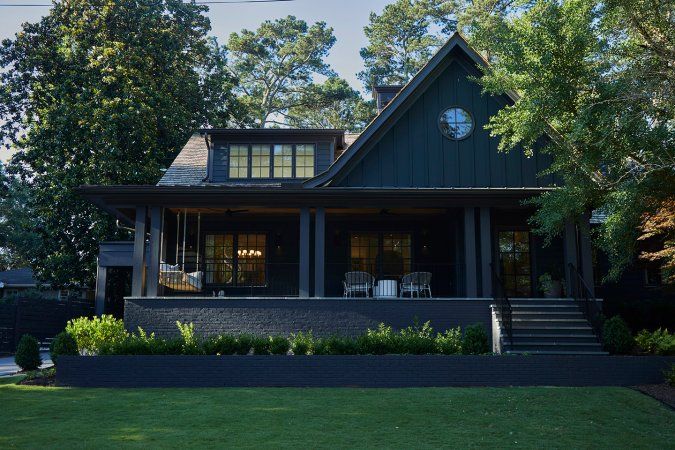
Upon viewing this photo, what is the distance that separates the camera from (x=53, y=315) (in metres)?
24.3

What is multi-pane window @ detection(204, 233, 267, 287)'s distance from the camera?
1984 cm

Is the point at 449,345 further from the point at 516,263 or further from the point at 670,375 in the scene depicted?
the point at 516,263

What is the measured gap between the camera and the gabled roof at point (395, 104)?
17264mm

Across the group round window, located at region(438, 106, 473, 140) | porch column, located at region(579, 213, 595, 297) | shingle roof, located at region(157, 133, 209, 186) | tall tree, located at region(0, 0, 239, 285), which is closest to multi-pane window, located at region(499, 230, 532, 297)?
porch column, located at region(579, 213, 595, 297)

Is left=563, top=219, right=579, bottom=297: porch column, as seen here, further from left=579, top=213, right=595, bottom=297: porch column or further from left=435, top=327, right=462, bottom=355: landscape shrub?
left=435, top=327, right=462, bottom=355: landscape shrub

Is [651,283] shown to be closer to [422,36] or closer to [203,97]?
[203,97]

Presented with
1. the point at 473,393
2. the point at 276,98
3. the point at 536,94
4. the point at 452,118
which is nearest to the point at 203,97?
the point at 276,98

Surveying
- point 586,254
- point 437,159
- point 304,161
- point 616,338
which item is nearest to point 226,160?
point 304,161

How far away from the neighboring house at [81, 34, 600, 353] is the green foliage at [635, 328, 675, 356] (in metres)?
1.03

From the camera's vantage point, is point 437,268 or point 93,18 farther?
point 93,18

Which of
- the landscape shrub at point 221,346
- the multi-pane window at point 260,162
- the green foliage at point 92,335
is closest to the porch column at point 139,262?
the green foliage at point 92,335

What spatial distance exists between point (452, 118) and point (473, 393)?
27.9ft

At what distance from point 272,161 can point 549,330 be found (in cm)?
939

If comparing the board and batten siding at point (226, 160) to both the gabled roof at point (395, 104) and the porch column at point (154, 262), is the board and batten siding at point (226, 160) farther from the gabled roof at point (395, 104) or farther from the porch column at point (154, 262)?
the porch column at point (154, 262)
